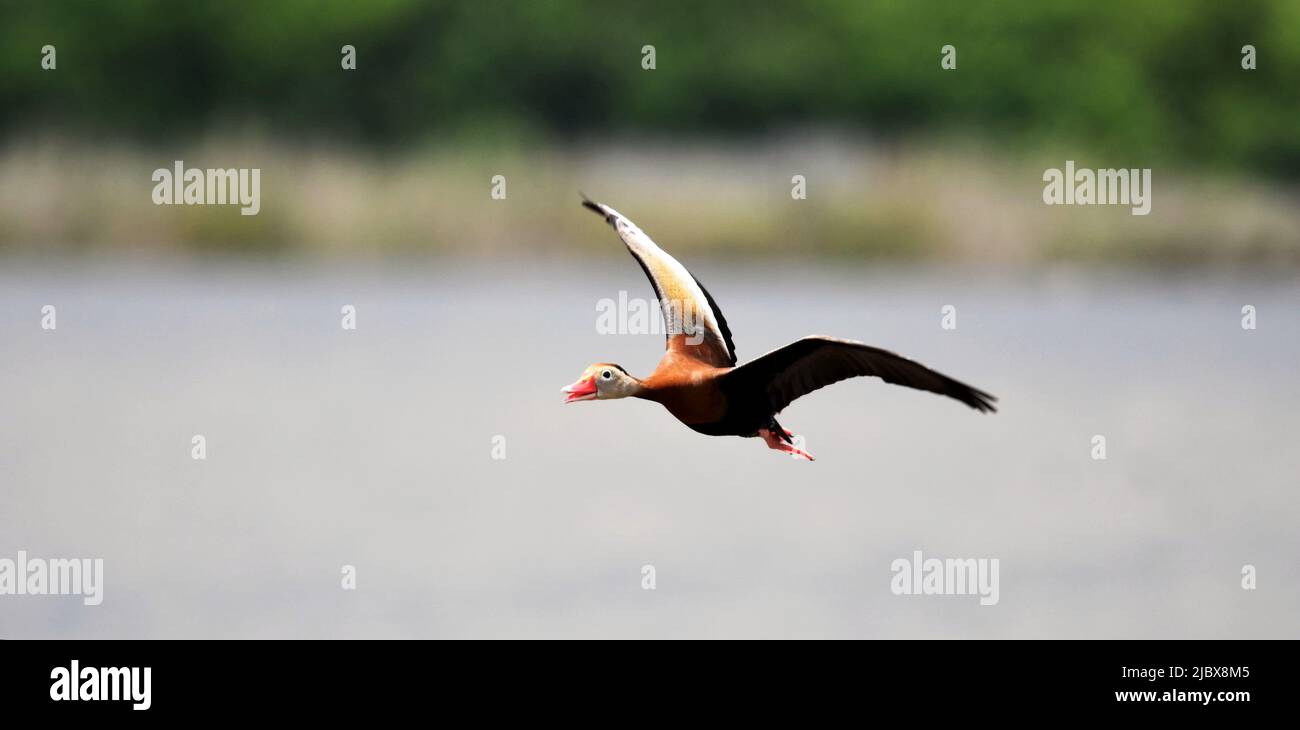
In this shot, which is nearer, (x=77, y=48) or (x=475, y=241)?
(x=475, y=241)

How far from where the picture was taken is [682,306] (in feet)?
26.8

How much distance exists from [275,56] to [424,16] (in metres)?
3.02

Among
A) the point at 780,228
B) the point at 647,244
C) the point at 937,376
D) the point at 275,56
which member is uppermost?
the point at 275,56

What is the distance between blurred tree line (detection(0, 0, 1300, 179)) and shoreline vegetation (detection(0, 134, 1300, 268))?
3.04 ft

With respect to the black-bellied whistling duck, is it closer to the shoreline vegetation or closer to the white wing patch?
the white wing patch

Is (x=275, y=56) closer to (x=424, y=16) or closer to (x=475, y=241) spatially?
(x=424, y=16)

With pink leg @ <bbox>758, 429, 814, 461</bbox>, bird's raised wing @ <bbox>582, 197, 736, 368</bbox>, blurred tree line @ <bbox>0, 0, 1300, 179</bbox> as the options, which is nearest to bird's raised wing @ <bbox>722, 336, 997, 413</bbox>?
pink leg @ <bbox>758, 429, 814, 461</bbox>

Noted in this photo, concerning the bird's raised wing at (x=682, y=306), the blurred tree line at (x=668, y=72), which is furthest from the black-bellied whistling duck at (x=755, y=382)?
the blurred tree line at (x=668, y=72)

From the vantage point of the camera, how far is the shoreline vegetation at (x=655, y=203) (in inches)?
976

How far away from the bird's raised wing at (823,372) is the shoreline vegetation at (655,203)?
14846 millimetres

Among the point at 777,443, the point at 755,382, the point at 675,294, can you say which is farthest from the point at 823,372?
the point at 675,294

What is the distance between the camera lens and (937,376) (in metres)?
6.94

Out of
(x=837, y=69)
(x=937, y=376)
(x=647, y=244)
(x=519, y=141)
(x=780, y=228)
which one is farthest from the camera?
(x=837, y=69)
